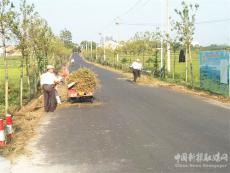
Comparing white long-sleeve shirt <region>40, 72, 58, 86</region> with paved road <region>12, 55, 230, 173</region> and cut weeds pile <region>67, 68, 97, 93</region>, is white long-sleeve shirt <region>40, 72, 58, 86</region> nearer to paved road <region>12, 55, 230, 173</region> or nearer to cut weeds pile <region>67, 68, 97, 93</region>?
paved road <region>12, 55, 230, 173</region>

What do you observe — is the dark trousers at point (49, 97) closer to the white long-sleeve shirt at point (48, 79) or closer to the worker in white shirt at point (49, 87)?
the worker in white shirt at point (49, 87)

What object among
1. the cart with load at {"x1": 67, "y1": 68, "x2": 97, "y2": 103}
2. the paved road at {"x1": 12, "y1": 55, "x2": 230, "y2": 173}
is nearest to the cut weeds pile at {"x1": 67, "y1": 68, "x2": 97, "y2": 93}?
the cart with load at {"x1": 67, "y1": 68, "x2": 97, "y2": 103}

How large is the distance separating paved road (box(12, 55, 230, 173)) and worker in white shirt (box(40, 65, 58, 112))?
0.45 meters

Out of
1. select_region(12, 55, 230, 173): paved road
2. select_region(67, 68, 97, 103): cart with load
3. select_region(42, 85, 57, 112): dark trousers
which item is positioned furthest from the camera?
select_region(67, 68, 97, 103): cart with load

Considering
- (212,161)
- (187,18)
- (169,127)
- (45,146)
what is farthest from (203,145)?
(187,18)

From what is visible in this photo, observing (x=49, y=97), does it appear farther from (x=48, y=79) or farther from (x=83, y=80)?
(x=83, y=80)

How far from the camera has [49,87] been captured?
1686 centimetres

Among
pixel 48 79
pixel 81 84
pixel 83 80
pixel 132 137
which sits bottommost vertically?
pixel 132 137

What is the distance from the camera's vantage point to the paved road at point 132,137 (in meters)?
8.56

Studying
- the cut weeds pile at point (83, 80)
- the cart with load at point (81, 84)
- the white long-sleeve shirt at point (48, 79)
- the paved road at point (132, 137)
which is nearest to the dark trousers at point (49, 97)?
the white long-sleeve shirt at point (48, 79)

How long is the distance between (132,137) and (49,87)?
647cm

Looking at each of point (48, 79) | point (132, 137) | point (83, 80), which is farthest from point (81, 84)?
point (132, 137)

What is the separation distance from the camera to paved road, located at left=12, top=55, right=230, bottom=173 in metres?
8.56

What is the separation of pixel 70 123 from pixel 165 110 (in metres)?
4.09
